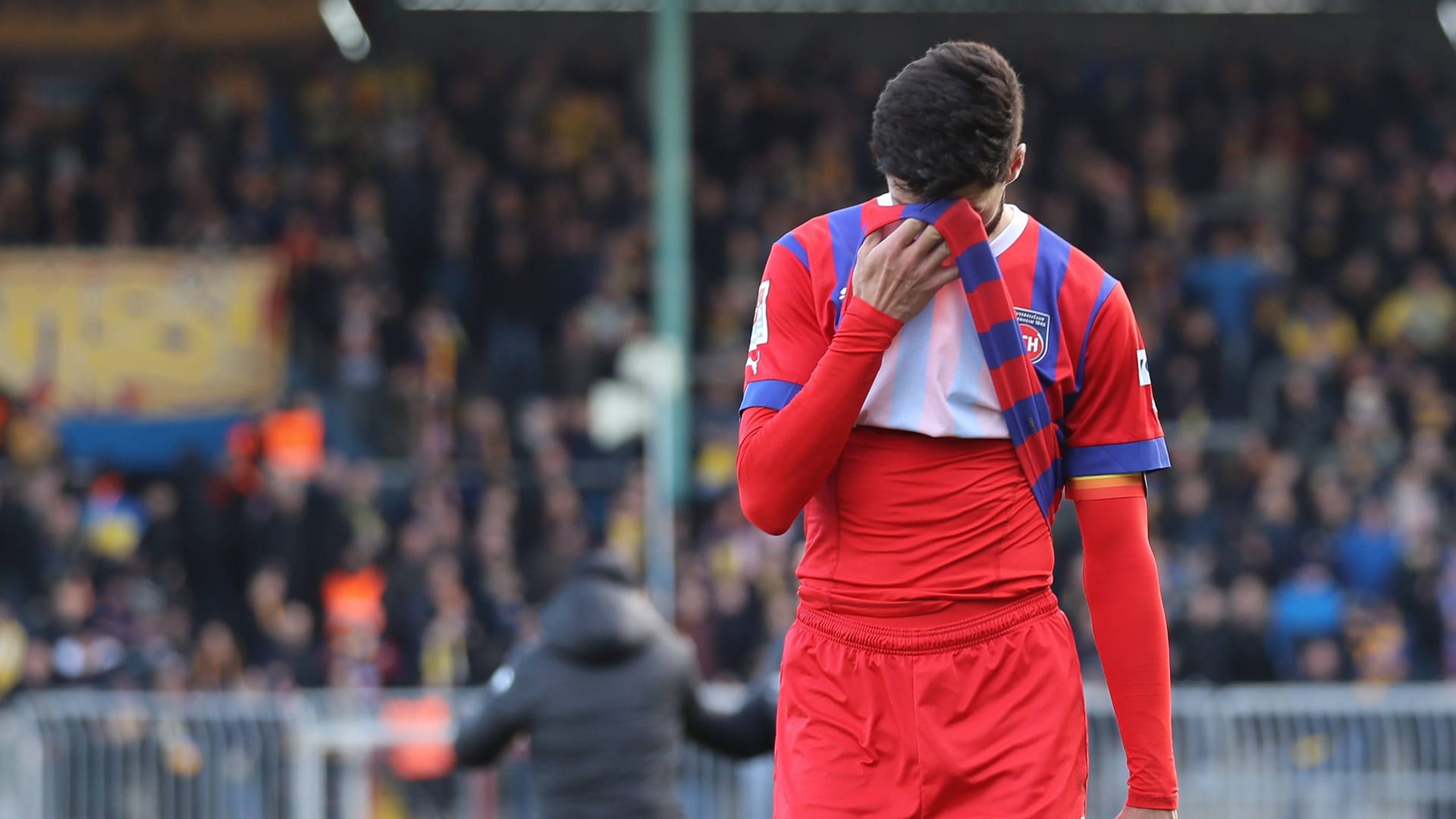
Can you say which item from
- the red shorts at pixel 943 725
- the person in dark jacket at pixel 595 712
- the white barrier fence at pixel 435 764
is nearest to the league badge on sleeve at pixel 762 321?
the red shorts at pixel 943 725

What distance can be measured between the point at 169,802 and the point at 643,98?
34.2 feet

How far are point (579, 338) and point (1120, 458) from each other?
1259 cm

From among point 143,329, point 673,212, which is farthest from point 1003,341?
point 143,329

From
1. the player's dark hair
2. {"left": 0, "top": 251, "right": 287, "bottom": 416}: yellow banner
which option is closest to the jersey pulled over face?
the player's dark hair

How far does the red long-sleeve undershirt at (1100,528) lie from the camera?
2.97 m

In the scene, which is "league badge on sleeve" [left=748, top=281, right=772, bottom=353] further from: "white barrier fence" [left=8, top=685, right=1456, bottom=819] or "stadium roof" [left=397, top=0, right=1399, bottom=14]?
"stadium roof" [left=397, top=0, right=1399, bottom=14]

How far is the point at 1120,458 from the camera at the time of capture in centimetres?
318

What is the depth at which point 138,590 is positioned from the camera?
44.4ft

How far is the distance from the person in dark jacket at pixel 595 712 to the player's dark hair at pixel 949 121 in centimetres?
266

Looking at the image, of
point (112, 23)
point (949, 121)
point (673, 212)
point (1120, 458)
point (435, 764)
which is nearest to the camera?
point (949, 121)

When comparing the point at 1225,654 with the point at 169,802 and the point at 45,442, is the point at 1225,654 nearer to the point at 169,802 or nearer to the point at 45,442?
the point at 169,802

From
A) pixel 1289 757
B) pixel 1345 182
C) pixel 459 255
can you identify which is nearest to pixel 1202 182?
pixel 1345 182

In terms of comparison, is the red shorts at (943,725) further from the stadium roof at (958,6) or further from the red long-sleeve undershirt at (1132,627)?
the stadium roof at (958,6)

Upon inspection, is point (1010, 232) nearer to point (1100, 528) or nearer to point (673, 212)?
point (1100, 528)
